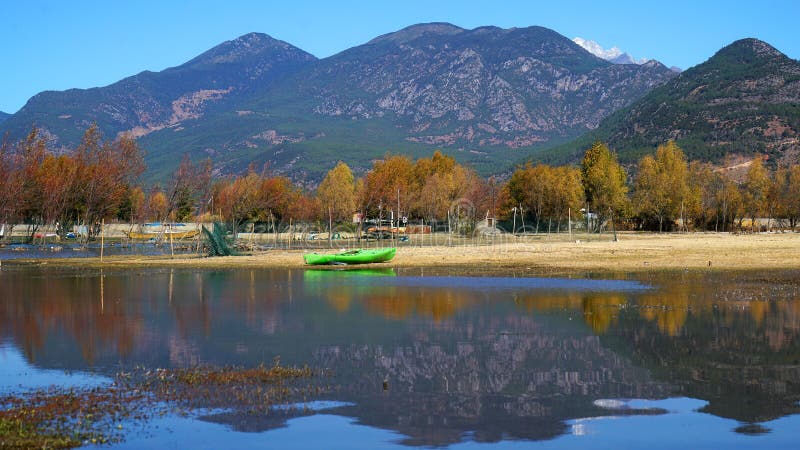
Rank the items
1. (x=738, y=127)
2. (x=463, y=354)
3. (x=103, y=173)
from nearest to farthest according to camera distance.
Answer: (x=463, y=354), (x=103, y=173), (x=738, y=127)

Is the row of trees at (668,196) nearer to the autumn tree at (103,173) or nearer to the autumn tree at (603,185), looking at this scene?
the autumn tree at (603,185)

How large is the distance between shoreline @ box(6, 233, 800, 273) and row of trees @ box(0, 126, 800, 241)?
1130 inches

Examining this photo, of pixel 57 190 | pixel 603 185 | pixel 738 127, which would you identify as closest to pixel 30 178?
pixel 57 190

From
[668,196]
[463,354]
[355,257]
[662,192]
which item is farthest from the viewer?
[668,196]

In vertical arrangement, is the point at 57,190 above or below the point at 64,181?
below

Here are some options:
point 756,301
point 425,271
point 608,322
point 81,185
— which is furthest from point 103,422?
point 81,185

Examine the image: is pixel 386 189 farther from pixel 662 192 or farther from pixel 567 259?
pixel 567 259

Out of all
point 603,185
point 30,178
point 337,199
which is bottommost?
point 337,199

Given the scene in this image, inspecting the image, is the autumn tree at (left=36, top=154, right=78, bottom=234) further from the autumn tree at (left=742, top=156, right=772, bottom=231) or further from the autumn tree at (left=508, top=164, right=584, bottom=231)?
the autumn tree at (left=742, top=156, right=772, bottom=231)

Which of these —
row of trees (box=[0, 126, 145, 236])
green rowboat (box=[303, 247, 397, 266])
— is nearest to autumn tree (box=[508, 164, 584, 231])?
green rowboat (box=[303, 247, 397, 266])

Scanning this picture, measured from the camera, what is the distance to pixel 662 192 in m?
Answer: 108

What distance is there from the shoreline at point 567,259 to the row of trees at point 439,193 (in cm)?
2869

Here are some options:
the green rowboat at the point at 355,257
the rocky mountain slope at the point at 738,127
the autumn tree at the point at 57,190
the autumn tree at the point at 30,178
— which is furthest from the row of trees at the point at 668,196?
the autumn tree at the point at 30,178

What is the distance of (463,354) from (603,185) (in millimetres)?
87785
